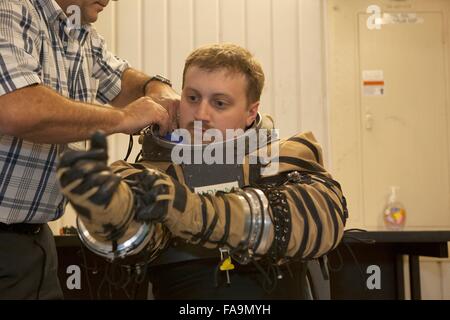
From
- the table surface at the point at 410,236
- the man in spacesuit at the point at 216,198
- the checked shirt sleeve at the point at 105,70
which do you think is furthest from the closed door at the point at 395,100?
the man in spacesuit at the point at 216,198

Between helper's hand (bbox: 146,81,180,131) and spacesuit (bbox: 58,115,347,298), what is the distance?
0.09 m

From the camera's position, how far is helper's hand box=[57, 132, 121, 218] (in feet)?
2.55

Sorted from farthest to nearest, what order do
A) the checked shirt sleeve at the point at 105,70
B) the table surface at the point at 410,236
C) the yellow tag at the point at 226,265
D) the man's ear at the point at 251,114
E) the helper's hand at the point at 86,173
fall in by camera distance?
1. the table surface at the point at 410,236
2. the checked shirt sleeve at the point at 105,70
3. the man's ear at the point at 251,114
4. the yellow tag at the point at 226,265
5. the helper's hand at the point at 86,173

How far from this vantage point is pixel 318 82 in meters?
2.73

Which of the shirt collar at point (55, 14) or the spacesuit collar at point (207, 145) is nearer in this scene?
the spacesuit collar at point (207, 145)

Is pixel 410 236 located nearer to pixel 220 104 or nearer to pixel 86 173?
pixel 220 104

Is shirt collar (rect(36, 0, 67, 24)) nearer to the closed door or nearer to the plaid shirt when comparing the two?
the plaid shirt

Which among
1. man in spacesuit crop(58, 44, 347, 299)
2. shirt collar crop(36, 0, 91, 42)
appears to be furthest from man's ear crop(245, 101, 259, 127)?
shirt collar crop(36, 0, 91, 42)

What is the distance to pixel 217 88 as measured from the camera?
1.34 metres

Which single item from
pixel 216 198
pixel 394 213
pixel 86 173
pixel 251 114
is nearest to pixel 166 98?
pixel 251 114

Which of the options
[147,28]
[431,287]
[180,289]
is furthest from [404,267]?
[180,289]

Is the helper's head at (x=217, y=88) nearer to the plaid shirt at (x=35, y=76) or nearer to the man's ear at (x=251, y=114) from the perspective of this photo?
the man's ear at (x=251, y=114)

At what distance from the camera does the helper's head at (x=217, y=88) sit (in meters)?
1.33

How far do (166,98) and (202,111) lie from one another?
167 millimetres
